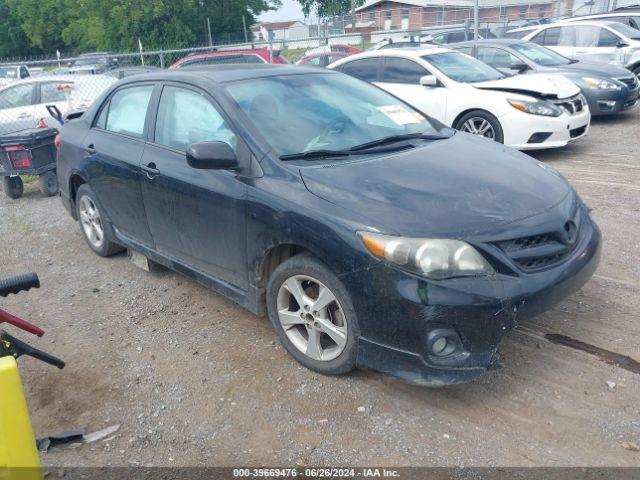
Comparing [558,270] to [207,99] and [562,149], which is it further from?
[562,149]

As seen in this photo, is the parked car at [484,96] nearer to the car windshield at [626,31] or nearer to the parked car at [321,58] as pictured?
the car windshield at [626,31]

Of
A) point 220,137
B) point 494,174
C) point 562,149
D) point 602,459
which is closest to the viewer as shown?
point 602,459

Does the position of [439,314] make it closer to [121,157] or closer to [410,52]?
[121,157]

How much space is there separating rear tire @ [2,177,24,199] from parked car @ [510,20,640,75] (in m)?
11.0

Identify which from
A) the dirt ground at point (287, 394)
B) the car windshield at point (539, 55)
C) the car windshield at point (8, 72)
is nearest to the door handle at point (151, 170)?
the dirt ground at point (287, 394)

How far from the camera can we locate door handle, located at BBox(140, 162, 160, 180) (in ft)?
13.4

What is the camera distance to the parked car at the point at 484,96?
7.66 meters

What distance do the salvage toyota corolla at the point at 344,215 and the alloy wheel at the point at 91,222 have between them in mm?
658

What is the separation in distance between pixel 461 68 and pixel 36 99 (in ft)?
25.2

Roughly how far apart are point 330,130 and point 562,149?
600 centimetres

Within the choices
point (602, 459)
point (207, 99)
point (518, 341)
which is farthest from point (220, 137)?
point (602, 459)

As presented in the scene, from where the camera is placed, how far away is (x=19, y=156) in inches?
310

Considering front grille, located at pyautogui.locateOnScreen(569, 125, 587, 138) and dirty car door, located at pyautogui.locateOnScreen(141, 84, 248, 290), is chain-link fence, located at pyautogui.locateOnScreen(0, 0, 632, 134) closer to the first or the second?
dirty car door, located at pyautogui.locateOnScreen(141, 84, 248, 290)

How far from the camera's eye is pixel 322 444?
2.82 metres
